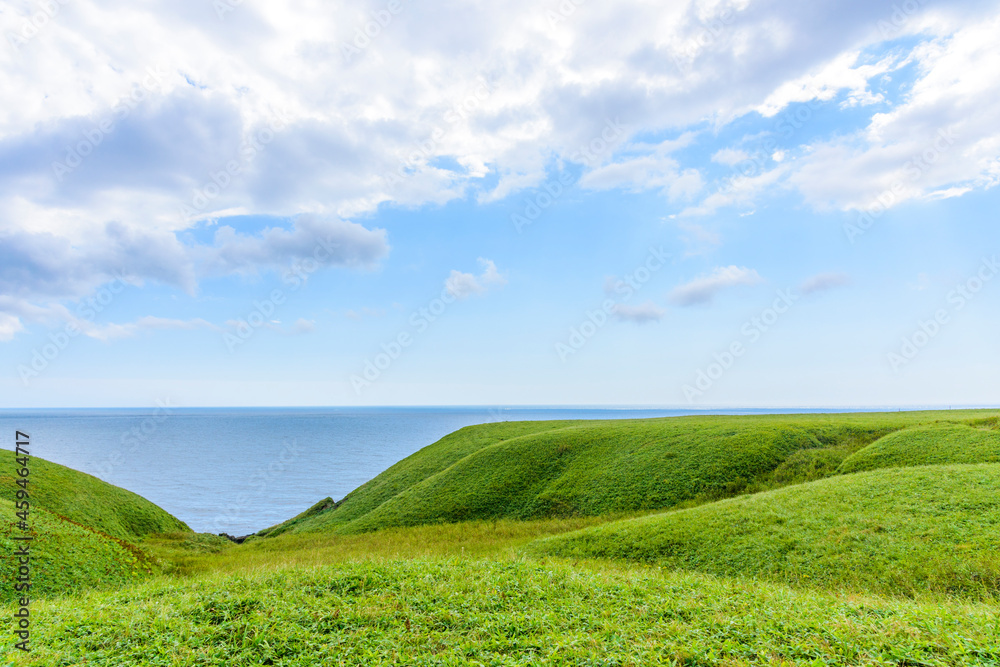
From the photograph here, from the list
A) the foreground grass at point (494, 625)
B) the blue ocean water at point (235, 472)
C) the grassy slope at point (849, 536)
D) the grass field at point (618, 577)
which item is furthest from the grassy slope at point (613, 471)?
the blue ocean water at point (235, 472)

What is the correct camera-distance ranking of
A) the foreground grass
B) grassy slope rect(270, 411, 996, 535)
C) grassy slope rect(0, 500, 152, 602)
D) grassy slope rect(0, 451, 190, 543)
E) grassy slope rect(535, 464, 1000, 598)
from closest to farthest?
1. the foreground grass
2. grassy slope rect(535, 464, 1000, 598)
3. grassy slope rect(0, 500, 152, 602)
4. grassy slope rect(0, 451, 190, 543)
5. grassy slope rect(270, 411, 996, 535)

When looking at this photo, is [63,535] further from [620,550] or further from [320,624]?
[620,550]

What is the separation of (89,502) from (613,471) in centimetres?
4127

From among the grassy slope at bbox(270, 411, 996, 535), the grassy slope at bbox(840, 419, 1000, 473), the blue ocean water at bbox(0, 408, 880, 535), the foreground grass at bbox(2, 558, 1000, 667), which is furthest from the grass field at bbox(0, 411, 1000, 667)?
the blue ocean water at bbox(0, 408, 880, 535)

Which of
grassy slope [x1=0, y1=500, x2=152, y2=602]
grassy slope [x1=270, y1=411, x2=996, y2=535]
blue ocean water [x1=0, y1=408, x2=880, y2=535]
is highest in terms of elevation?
grassy slope [x1=0, y1=500, x2=152, y2=602]

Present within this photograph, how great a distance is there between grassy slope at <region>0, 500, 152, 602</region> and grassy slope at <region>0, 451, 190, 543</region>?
407 inches

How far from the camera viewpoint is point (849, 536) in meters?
19.0

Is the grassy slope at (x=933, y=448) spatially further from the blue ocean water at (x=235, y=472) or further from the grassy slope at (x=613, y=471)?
the blue ocean water at (x=235, y=472)

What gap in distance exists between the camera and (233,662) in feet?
→ 32.0

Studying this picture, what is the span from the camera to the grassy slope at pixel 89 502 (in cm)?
3325

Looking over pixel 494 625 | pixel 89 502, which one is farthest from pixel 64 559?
pixel 89 502

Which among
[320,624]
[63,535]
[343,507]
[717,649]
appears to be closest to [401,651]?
[320,624]

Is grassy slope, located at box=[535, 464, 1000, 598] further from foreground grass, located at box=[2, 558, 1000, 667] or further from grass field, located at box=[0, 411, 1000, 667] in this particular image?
foreground grass, located at box=[2, 558, 1000, 667]

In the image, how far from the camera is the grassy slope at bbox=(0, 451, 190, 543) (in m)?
33.2
